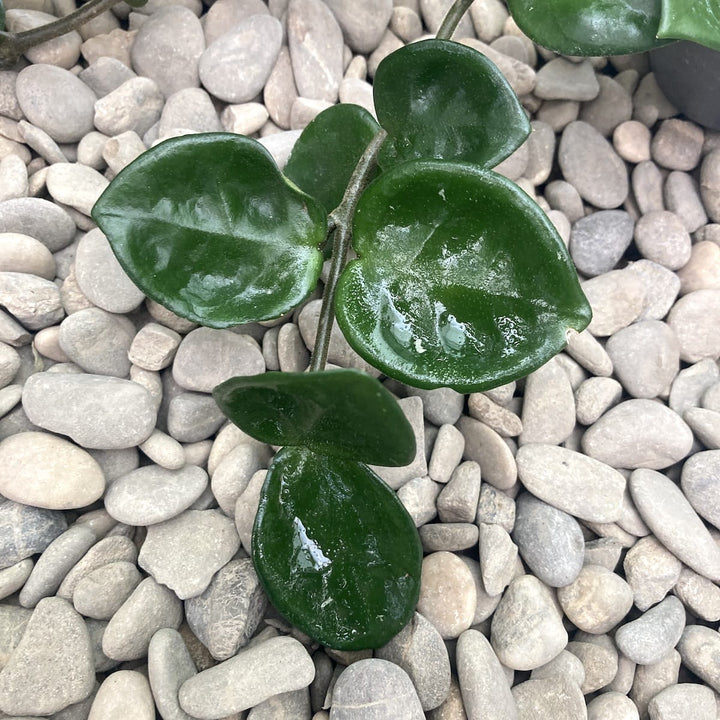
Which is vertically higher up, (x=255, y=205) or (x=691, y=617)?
(x=255, y=205)

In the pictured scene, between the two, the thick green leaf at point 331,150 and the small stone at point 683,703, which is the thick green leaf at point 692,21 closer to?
the thick green leaf at point 331,150

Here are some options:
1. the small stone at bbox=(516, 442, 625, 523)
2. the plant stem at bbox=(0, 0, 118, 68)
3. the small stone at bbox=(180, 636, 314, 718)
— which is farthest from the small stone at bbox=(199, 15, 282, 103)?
the small stone at bbox=(180, 636, 314, 718)

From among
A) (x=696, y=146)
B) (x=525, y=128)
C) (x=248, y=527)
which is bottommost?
(x=248, y=527)

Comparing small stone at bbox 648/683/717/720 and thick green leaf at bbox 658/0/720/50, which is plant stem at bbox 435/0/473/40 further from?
small stone at bbox 648/683/717/720

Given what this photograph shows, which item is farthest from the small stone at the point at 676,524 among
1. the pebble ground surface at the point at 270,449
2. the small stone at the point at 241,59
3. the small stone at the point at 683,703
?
the small stone at the point at 241,59

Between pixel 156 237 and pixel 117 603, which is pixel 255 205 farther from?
pixel 117 603

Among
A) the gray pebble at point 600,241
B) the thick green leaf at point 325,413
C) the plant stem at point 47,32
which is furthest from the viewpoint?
the gray pebble at point 600,241

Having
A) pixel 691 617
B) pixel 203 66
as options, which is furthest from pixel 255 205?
pixel 691 617
